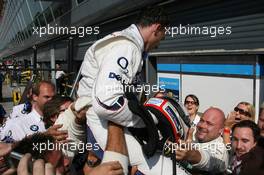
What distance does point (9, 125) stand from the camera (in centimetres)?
444

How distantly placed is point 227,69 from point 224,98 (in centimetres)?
56

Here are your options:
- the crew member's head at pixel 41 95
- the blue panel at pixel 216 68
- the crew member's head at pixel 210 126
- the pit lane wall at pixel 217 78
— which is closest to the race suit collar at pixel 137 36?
the crew member's head at pixel 210 126

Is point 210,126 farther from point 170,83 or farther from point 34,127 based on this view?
point 170,83

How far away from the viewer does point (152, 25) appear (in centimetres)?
253

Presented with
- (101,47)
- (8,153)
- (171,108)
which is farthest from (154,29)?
(8,153)

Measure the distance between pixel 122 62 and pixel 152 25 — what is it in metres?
0.39

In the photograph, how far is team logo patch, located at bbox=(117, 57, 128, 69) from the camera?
7.47ft

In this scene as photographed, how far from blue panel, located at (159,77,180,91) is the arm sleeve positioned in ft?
22.7

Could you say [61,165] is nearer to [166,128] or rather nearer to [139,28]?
[166,128]

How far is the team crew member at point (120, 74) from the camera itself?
87.9 inches

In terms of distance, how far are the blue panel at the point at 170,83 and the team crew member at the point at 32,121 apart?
4.76 metres

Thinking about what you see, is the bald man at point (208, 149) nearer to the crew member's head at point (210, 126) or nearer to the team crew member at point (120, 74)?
the crew member's head at point (210, 126)

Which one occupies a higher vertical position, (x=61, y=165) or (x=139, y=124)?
(x=139, y=124)

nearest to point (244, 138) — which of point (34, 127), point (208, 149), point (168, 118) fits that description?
point (208, 149)
